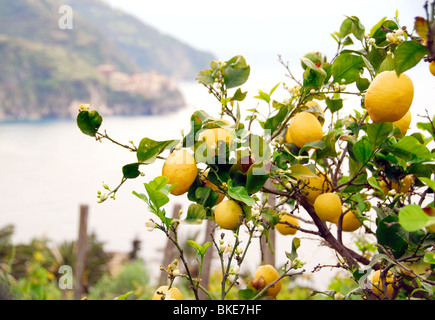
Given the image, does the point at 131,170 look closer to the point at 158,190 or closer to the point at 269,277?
the point at 158,190

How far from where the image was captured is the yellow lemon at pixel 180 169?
0.47 m

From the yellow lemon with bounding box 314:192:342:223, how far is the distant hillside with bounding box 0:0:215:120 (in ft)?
38.6

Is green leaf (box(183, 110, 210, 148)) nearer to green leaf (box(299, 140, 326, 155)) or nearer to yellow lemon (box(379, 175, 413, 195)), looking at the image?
green leaf (box(299, 140, 326, 155))

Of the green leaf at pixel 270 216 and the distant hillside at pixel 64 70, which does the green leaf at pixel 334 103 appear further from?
the distant hillside at pixel 64 70

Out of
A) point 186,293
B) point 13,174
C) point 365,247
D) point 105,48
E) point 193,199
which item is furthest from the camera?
point 105,48

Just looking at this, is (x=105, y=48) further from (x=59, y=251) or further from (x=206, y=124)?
(x=206, y=124)

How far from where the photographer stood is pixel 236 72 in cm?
57

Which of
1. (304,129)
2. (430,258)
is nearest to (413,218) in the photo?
(430,258)

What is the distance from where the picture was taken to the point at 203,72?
59 centimetres

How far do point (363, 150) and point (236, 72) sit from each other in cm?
21

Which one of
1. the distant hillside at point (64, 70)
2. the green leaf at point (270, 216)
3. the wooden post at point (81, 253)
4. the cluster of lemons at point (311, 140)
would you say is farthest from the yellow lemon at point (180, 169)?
the distant hillside at point (64, 70)
